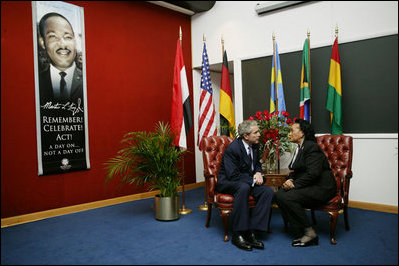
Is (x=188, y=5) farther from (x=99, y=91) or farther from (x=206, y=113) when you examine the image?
(x=99, y=91)

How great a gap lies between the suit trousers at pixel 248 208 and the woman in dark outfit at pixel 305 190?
0.46ft

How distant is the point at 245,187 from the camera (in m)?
3.19

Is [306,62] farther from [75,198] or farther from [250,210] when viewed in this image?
[75,198]

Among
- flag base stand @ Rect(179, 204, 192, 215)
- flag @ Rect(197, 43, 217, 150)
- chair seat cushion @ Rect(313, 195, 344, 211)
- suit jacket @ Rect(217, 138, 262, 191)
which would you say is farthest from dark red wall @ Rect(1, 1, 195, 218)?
chair seat cushion @ Rect(313, 195, 344, 211)

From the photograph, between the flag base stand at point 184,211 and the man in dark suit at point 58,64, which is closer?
the man in dark suit at point 58,64

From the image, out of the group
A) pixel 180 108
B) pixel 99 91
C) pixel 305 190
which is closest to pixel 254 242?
pixel 305 190

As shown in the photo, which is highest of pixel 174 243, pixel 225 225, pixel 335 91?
pixel 335 91

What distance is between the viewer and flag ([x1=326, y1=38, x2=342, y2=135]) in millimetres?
4117

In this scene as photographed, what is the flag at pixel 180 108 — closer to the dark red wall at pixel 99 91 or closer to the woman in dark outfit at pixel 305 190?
the dark red wall at pixel 99 91

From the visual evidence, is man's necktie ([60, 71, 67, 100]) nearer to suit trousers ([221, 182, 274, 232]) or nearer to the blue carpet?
the blue carpet

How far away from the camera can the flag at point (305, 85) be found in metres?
4.49

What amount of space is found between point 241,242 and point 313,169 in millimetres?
951

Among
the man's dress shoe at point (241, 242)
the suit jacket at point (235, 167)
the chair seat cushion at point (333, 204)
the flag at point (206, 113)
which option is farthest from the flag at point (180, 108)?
the chair seat cushion at point (333, 204)

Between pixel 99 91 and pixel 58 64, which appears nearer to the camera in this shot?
pixel 58 64
